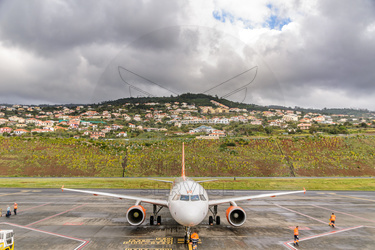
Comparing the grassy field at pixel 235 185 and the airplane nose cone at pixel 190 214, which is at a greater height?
the airplane nose cone at pixel 190 214

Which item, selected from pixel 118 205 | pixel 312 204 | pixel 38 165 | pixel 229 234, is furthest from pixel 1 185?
pixel 312 204

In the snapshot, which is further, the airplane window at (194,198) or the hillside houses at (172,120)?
the hillside houses at (172,120)

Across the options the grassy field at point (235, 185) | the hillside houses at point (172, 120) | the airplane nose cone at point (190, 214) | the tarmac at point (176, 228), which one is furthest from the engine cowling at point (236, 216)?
the hillside houses at point (172, 120)

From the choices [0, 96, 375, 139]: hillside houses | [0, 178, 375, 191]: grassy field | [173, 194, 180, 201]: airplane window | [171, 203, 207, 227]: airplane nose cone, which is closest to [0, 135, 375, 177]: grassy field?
[0, 96, 375, 139]: hillside houses

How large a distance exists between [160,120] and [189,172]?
18.9 meters

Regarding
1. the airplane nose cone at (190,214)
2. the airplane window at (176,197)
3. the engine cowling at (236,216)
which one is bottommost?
the engine cowling at (236,216)

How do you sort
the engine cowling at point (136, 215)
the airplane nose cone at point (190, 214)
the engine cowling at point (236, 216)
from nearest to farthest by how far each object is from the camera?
the airplane nose cone at point (190, 214) → the engine cowling at point (236, 216) → the engine cowling at point (136, 215)

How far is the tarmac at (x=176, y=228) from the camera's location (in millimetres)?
17062

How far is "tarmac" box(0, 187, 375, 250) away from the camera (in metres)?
17.1

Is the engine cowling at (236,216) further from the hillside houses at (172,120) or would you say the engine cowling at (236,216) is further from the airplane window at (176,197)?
the hillside houses at (172,120)

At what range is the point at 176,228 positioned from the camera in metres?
20.7

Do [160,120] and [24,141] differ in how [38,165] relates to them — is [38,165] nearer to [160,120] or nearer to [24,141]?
[24,141]

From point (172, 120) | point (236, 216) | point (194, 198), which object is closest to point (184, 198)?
point (194, 198)

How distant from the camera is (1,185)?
46.8m
